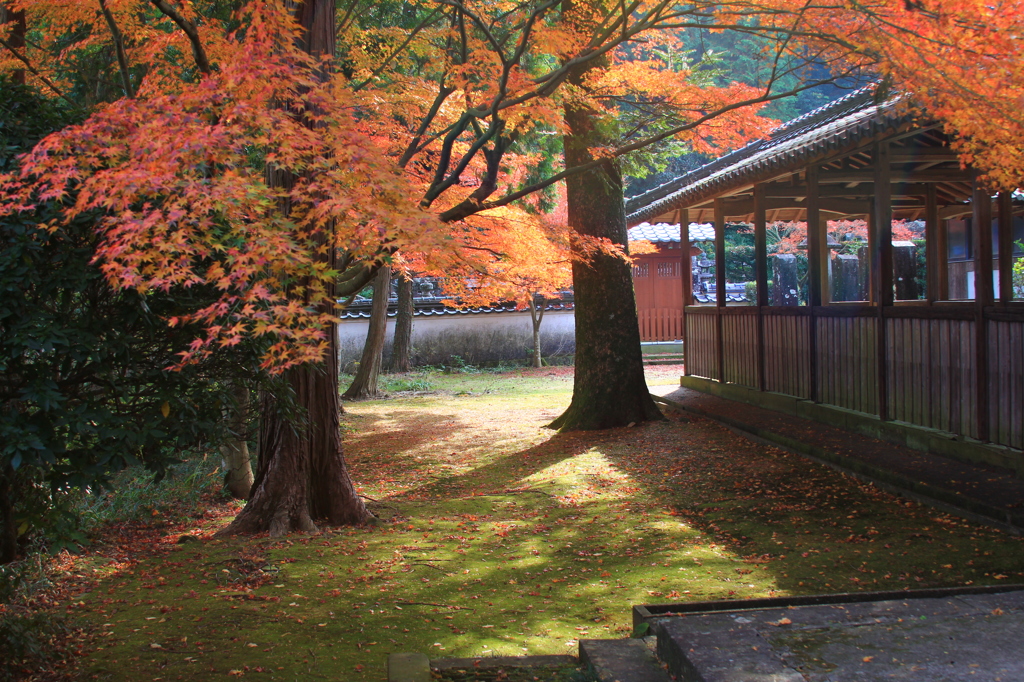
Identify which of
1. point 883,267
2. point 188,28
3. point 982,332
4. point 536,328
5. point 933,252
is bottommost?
point 982,332

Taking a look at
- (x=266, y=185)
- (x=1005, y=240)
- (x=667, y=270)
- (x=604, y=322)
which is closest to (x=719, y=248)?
(x=604, y=322)

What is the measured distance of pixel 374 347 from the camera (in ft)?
59.2

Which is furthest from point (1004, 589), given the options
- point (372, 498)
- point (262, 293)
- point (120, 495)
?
point (120, 495)

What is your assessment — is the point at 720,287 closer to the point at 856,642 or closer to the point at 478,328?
the point at 856,642

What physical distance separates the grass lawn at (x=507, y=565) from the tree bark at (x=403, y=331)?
44.0 feet

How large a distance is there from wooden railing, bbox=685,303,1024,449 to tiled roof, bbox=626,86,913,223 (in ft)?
6.46

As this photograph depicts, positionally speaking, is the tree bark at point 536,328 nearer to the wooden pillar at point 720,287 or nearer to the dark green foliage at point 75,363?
the wooden pillar at point 720,287

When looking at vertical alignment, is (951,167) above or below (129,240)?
above

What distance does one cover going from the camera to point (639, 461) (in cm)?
1012

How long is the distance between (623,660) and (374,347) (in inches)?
579

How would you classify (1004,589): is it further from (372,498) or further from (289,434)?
(372,498)

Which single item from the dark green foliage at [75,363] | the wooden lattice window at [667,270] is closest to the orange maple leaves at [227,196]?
the dark green foliage at [75,363]

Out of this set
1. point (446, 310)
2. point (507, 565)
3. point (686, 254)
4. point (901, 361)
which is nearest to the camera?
point (507, 565)

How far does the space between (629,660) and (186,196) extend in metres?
3.19
